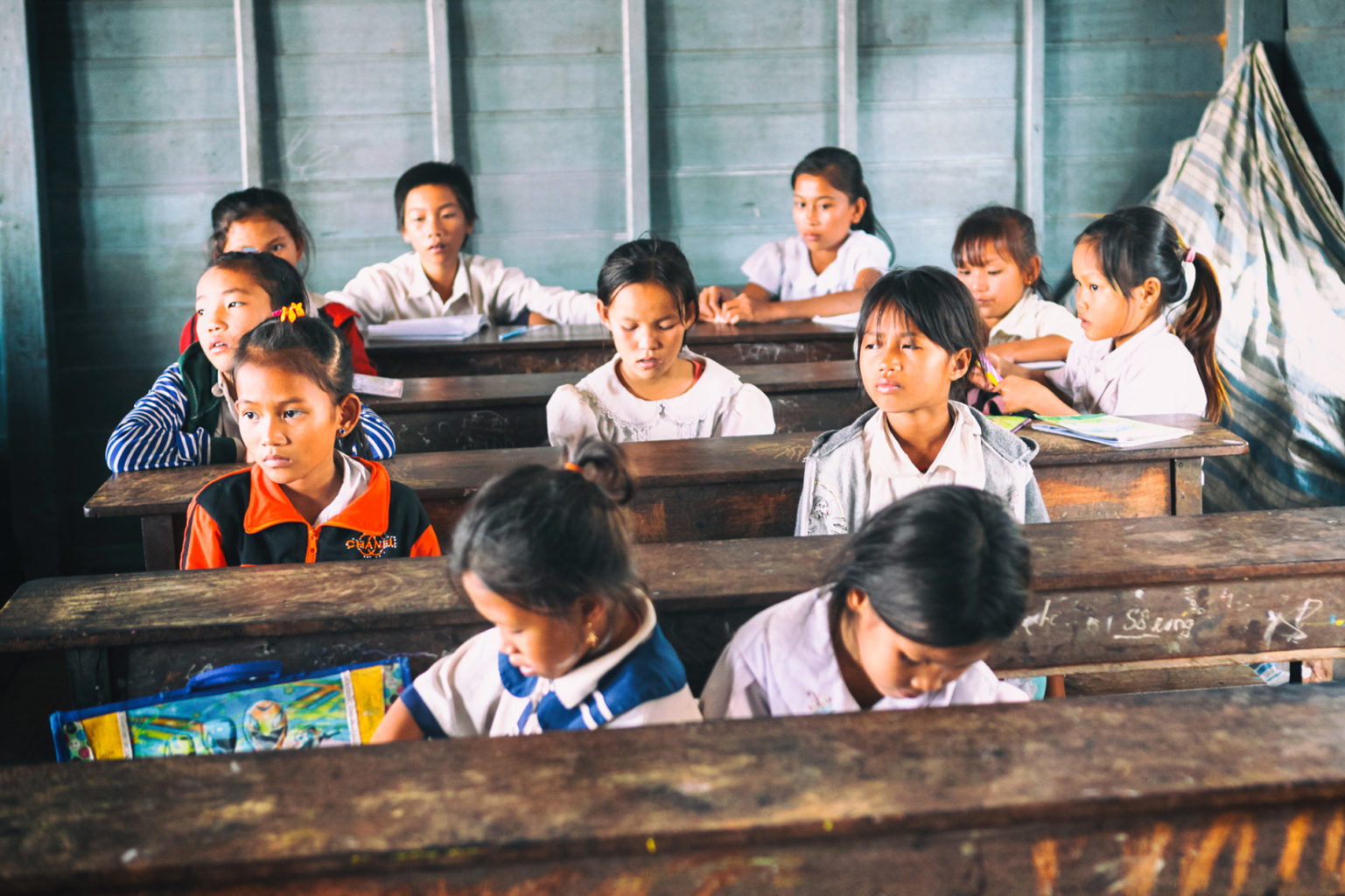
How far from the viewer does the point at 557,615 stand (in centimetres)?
112

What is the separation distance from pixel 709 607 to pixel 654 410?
1.17m

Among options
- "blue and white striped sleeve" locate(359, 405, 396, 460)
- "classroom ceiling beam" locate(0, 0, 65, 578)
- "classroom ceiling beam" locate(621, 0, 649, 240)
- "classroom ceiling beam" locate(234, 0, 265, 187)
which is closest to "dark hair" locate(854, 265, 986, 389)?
"blue and white striped sleeve" locate(359, 405, 396, 460)

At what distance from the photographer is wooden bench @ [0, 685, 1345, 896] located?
30.7 inches

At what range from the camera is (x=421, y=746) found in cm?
92

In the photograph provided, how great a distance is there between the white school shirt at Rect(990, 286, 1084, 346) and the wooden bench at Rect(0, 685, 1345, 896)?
7.97 feet

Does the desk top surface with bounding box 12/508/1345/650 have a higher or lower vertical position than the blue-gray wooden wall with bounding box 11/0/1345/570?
lower

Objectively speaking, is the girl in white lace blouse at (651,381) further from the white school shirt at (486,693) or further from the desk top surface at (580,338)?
the white school shirt at (486,693)

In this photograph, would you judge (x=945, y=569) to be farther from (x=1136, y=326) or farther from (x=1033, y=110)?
(x=1033, y=110)

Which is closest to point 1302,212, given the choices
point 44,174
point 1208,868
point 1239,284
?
point 1239,284

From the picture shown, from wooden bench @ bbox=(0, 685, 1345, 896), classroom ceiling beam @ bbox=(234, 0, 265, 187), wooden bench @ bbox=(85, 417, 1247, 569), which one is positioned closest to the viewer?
wooden bench @ bbox=(0, 685, 1345, 896)

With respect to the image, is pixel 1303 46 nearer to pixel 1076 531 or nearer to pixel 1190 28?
pixel 1190 28

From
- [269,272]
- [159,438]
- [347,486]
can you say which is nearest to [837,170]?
[269,272]

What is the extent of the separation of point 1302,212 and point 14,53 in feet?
13.8

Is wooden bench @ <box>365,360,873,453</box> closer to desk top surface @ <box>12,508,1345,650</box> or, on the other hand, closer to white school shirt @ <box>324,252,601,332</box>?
white school shirt @ <box>324,252,601,332</box>
